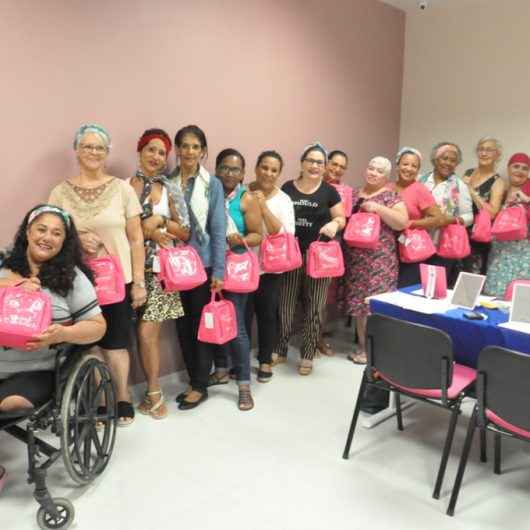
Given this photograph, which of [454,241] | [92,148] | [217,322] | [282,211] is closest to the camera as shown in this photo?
[92,148]

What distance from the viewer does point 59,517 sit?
1937mm

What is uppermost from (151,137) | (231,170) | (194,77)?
(194,77)

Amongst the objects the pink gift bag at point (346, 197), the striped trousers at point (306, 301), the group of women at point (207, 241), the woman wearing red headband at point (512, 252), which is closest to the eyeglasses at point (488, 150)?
the group of women at point (207, 241)

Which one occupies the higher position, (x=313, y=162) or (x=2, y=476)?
(x=313, y=162)

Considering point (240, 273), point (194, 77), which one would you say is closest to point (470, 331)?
point (240, 273)

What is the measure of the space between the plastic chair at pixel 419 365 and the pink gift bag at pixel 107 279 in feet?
3.78

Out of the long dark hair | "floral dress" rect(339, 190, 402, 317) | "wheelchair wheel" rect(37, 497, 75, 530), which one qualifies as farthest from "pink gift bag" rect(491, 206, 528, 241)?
"wheelchair wheel" rect(37, 497, 75, 530)

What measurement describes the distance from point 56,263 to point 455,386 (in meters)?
1.74

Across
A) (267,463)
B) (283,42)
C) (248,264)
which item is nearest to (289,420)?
(267,463)

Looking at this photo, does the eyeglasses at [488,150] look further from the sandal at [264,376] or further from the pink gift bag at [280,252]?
the sandal at [264,376]

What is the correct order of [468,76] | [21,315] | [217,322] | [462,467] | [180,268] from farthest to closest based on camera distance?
[468,76], [217,322], [180,268], [462,467], [21,315]

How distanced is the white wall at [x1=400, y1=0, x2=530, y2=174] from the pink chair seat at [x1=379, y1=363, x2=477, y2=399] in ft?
7.72

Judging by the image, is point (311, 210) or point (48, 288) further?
point (311, 210)

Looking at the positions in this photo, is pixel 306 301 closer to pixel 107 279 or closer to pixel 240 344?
pixel 240 344
